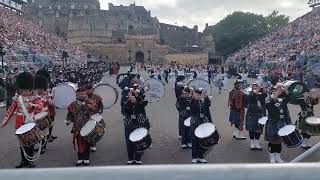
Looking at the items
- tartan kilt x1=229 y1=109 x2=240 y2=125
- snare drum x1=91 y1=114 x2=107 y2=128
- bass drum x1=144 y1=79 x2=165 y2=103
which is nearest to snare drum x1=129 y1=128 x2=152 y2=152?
snare drum x1=91 y1=114 x2=107 y2=128

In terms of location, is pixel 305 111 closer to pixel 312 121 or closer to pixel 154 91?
pixel 312 121

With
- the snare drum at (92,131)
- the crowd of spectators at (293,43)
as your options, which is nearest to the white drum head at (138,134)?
the snare drum at (92,131)

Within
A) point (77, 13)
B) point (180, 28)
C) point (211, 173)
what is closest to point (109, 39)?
point (77, 13)

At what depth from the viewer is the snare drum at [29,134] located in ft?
27.3

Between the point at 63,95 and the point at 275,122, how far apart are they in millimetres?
4984

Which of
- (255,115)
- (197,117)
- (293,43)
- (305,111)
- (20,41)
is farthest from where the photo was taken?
(293,43)

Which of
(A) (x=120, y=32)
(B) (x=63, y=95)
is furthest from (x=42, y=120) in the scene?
(A) (x=120, y=32)

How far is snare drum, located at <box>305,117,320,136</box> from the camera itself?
9563mm

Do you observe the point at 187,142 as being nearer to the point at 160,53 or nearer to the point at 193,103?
the point at 193,103

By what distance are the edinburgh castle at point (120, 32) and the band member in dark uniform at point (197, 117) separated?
80.2 metres

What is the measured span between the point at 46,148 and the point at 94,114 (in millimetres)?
2630

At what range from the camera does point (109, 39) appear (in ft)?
360

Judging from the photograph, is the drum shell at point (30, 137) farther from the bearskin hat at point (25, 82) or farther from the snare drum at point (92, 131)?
the bearskin hat at point (25, 82)

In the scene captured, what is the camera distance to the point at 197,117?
9664mm
